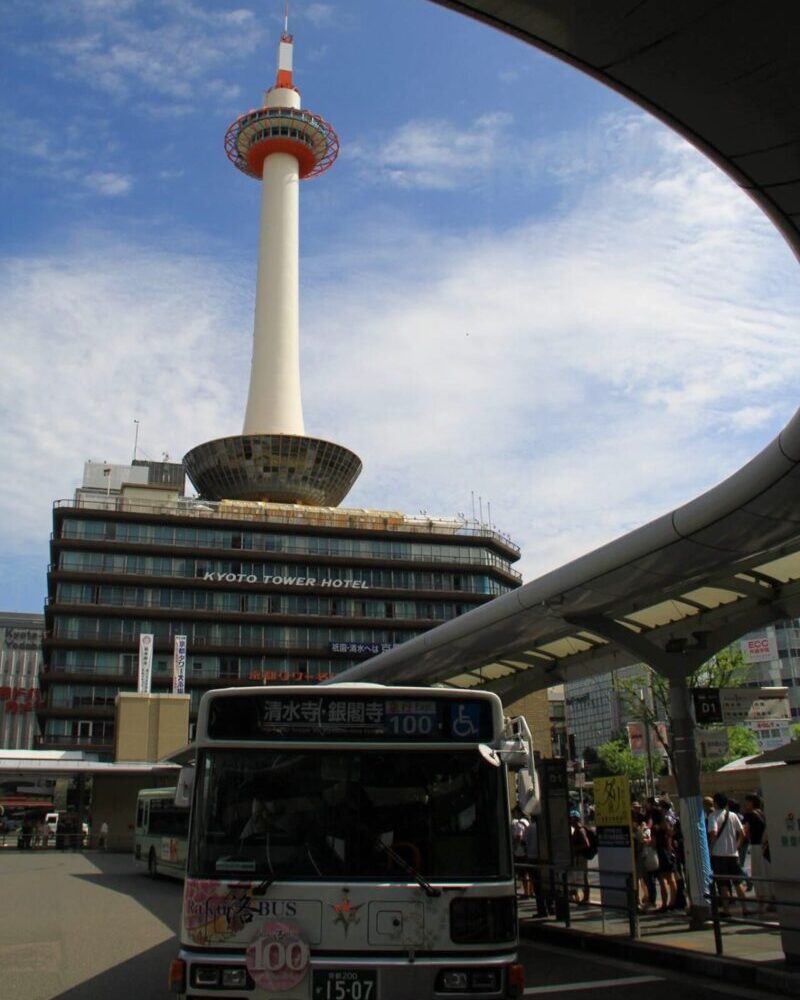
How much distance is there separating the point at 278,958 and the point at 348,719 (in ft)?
5.19

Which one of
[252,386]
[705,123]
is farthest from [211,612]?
[705,123]

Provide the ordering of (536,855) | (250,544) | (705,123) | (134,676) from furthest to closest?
(250,544)
(134,676)
(536,855)
(705,123)

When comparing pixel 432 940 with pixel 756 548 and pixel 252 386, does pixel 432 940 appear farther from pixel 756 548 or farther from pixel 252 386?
pixel 252 386

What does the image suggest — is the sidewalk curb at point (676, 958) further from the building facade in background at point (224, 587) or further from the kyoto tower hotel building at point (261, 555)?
the building facade in background at point (224, 587)

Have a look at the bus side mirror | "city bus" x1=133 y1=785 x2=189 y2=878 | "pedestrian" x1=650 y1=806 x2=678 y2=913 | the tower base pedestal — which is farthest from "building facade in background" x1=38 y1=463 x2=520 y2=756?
the bus side mirror

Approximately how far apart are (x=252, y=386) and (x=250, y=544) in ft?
64.9

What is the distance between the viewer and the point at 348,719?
271 inches

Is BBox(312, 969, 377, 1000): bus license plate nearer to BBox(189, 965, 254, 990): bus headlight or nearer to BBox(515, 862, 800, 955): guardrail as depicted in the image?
BBox(189, 965, 254, 990): bus headlight

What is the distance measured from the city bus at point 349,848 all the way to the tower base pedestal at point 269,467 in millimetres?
84908

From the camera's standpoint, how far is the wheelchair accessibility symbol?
6926 mm

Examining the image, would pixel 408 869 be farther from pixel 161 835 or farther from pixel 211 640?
pixel 211 640

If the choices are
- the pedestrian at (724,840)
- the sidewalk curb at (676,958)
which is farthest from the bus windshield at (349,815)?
the pedestrian at (724,840)

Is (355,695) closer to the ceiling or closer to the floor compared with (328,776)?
closer to the ceiling

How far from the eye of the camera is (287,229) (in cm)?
9550
